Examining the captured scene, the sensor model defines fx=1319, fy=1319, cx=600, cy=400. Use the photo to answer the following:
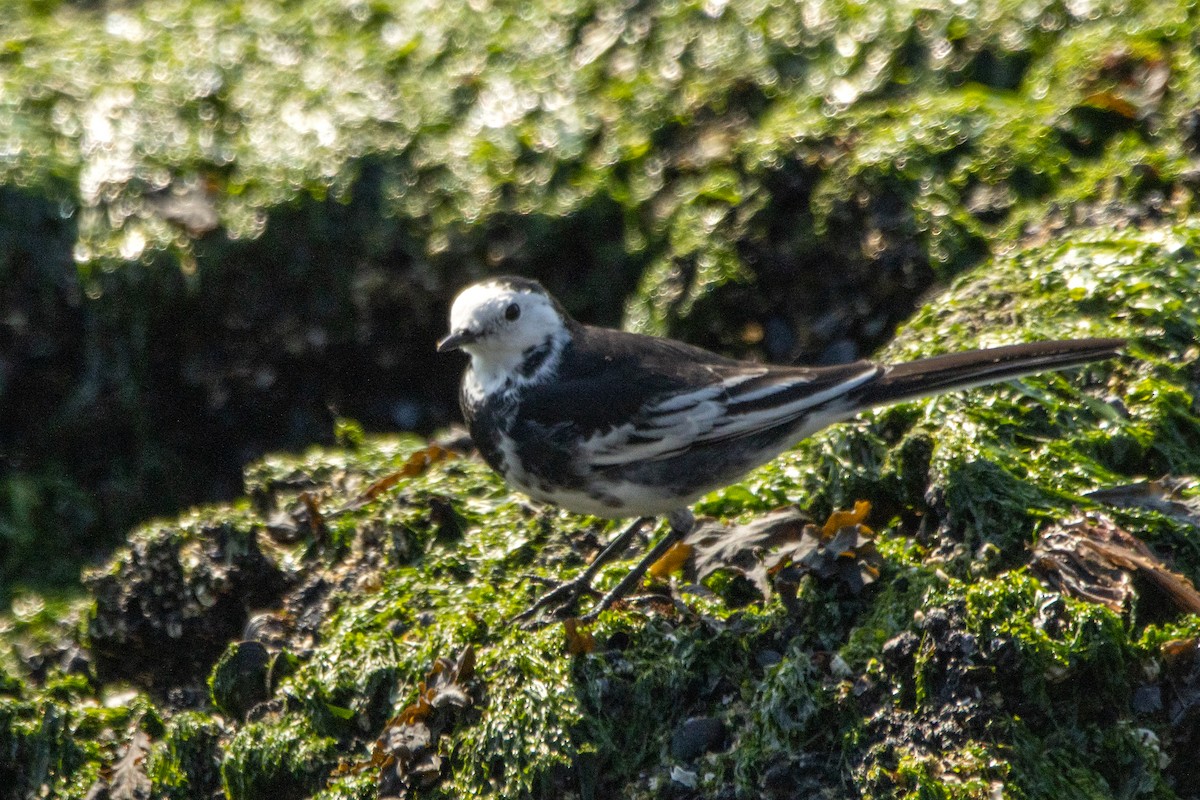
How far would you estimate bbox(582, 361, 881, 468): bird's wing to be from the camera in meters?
4.34

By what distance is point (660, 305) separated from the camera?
6.55 metres

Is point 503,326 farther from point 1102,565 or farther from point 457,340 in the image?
point 1102,565

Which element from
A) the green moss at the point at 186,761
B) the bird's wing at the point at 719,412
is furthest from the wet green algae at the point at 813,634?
the bird's wing at the point at 719,412

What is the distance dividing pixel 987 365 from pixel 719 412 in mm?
884

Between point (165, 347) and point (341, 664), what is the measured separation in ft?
10.1

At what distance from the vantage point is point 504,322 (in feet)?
14.8

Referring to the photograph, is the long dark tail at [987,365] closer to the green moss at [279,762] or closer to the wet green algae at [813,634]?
the wet green algae at [813,634]

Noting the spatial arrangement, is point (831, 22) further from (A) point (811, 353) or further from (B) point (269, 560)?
(B) point (269, 560)

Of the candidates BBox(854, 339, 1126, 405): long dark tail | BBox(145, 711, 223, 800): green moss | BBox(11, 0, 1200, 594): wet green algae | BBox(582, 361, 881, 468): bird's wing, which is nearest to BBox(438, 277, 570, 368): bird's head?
BBox(582, 361, 881, 468): bird's wing

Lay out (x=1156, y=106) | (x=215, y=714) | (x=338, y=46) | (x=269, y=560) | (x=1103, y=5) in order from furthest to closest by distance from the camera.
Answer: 1. (x=338, y=46)
2. (x=1103, y=5)
3. (x=1156, y=106)
4. (x=269, y=560)
5. (x=215, y=714)

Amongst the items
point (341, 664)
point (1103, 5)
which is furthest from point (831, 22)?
point (341, 664)

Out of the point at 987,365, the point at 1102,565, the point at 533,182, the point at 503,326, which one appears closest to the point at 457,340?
the point at 503,326

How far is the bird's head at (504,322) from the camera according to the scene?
176 inches

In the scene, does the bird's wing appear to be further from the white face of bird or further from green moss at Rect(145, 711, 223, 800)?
green moss at Rect(145, 711, 223, 800)
